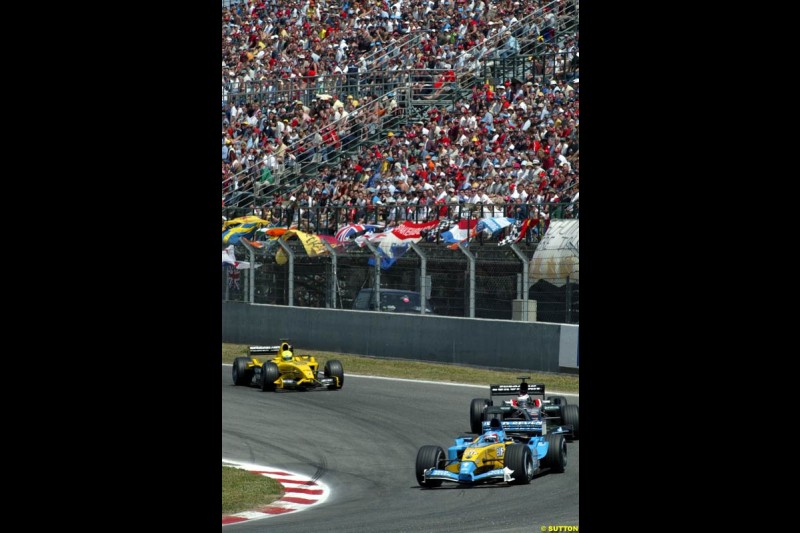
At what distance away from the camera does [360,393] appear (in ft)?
60.1

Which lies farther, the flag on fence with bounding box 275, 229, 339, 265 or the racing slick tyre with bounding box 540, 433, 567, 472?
the flag on fence with bounding box 275, 229, 339, 265

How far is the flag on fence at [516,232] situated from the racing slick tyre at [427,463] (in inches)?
375

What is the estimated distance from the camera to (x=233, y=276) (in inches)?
969

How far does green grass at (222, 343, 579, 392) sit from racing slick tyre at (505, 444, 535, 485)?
6780 mm

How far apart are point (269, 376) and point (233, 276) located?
6364 mm

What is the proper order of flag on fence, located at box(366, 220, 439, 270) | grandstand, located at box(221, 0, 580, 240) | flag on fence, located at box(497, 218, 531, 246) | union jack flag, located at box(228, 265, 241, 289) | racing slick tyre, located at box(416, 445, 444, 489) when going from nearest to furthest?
racing slick tyre, located at box(416, 445, 444, 489) < flag on fence, located at box(497, 218, 531, 246) < flag on fence, located at box(366, 220, 439, 270) < union jack flag, located at box(228, 265, 241, 289) < grandstand, located at box(221, 0, 580, 240)

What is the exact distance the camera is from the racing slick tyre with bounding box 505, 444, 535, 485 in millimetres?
11328

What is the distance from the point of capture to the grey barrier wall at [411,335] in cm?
1969

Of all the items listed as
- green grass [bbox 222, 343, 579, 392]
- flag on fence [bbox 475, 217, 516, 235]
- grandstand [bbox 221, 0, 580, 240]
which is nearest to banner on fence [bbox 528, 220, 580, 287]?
green grass [bbox 222, 343, 579, 392]

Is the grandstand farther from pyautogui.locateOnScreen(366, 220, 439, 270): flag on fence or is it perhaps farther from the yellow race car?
the yellow race car
